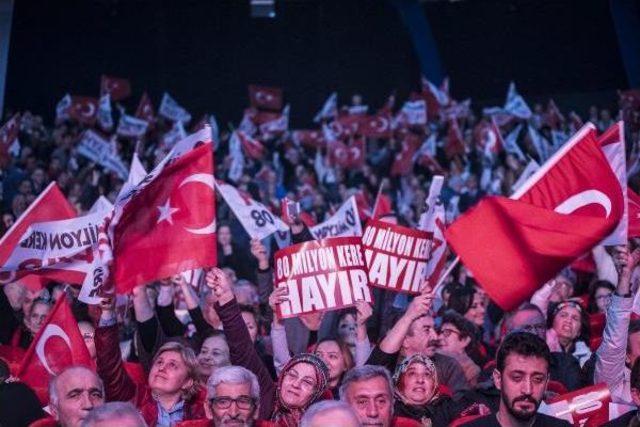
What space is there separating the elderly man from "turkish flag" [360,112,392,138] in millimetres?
16870

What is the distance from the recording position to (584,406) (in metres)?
6.07

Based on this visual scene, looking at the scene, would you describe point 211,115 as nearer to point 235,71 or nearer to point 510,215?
point 235,71

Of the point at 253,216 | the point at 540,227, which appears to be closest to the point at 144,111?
the point at 253,216

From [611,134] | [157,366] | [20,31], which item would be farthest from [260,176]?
[157,366]

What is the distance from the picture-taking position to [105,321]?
6.38 meters

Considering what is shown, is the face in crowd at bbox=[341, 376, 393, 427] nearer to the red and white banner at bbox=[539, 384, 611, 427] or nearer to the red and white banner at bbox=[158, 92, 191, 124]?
the red and white banner at bbox=[539, 384, 611, 427]

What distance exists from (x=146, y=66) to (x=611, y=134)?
787 inches

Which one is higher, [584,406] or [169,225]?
[169,225]

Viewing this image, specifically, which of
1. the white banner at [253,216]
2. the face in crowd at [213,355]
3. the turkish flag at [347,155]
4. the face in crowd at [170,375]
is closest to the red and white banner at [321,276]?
the face in crowd at [213,355]

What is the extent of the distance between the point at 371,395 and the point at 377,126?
1706 cm

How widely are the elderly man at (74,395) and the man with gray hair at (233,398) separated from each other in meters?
0.54

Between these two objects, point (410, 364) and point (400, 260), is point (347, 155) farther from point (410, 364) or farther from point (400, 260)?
point (410, 364)

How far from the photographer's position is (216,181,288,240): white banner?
966 centimetres

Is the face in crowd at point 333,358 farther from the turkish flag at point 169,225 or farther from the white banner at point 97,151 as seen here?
the white banner at point 97,151
